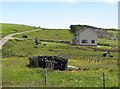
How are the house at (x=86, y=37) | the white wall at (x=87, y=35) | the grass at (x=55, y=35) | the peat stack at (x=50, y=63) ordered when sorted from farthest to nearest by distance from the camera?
the grass at (x=55, y=35) → the white wall at (x=87, y=35) → the house at (x=86, y=37) → the peat stack at (x=50, y=63)

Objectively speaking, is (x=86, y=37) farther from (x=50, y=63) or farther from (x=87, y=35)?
(x=50, y=63)

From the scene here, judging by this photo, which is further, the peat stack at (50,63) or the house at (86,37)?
the house at (86,37)

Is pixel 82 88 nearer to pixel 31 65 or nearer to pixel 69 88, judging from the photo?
pixel 69 88

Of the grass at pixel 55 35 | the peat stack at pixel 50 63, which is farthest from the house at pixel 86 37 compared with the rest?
the peat stack at pixel 50 63

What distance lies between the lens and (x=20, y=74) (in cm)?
3841

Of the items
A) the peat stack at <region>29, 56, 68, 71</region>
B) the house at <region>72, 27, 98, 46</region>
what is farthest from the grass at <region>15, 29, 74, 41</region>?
the peat stack at <region>29, 56, 68, 71</region>

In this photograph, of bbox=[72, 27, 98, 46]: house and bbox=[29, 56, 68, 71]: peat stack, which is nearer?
bbox=[29, 56, 68, 71]: peat stack

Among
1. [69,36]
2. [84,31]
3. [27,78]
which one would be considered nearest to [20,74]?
[27,78]

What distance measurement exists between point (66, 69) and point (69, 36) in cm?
11704

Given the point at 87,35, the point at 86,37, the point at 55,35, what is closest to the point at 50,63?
the point at 87,35

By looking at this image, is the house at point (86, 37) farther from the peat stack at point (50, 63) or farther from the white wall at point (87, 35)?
the peat stack at point (50, 63)

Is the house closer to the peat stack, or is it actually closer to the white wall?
the white wall

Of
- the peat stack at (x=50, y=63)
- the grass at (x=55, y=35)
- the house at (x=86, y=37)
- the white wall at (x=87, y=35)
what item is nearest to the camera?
the peat stack at (x=50, y=63)

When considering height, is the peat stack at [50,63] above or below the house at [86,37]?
above
